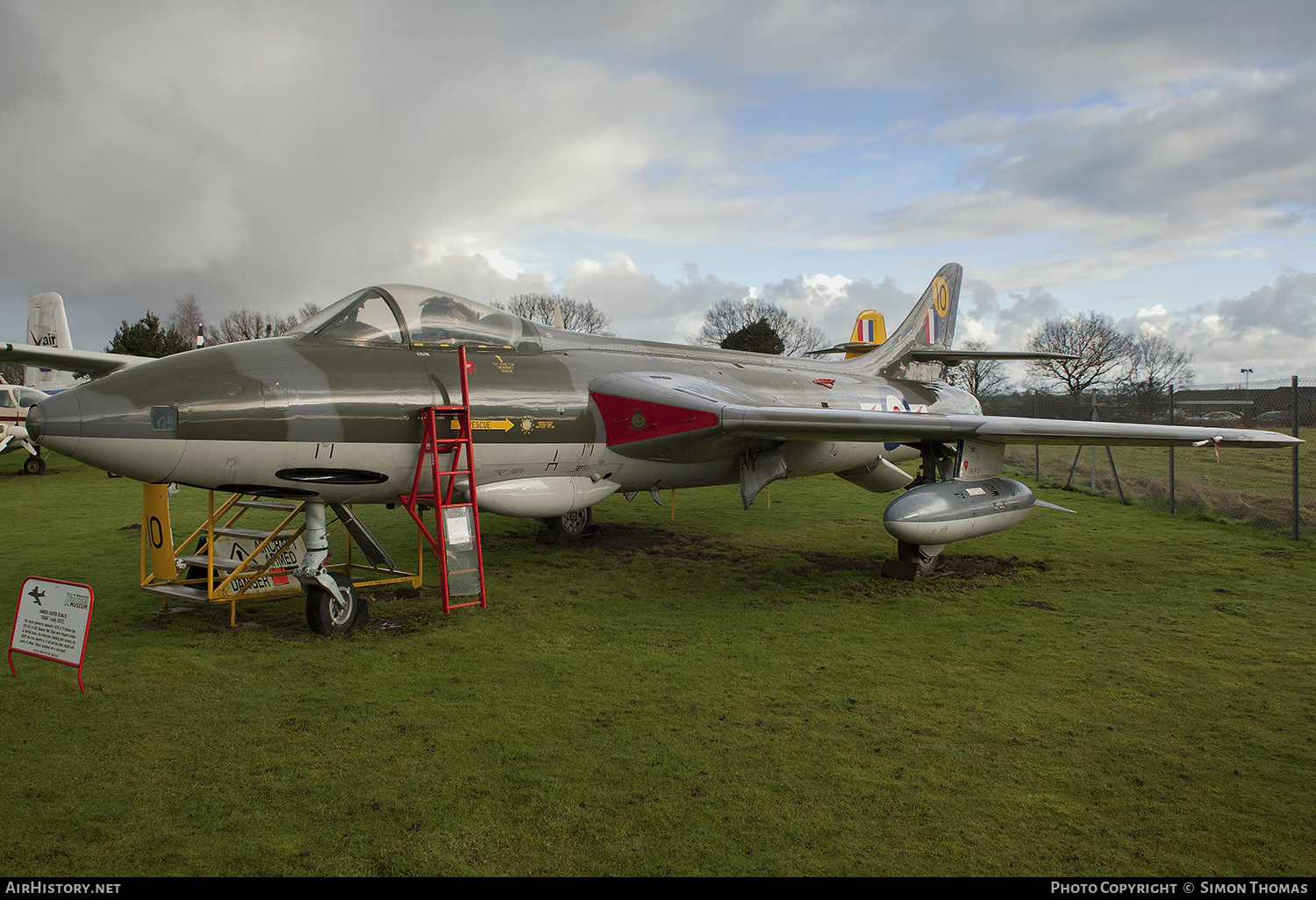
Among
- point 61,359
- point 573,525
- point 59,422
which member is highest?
point 61,359

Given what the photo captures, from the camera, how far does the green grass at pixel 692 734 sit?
315 cm

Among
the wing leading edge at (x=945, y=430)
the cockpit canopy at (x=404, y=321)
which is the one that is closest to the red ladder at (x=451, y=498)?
the cockpit canopy at (x=404, y=321)

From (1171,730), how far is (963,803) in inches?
69.3

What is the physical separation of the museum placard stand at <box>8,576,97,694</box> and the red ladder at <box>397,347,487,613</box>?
7.63 feet

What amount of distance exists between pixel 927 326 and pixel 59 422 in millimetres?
11724

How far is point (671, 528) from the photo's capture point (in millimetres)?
11836

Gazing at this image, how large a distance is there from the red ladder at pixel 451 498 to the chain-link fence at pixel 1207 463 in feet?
26.2

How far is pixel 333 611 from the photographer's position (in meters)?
6.18

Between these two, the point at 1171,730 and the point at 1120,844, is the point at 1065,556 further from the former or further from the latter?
the point at 1120,844

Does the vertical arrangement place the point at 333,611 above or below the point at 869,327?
below

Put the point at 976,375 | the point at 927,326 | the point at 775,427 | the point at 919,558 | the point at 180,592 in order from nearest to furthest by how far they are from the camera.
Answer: the point at 180,592
the point at 775,427
the point at 919,558
the point at 927,326
the point at 976,375

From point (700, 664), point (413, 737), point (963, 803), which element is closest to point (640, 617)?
point (700, 664)

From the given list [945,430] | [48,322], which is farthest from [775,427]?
[48,322]

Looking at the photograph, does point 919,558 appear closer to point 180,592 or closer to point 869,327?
point 180,592
